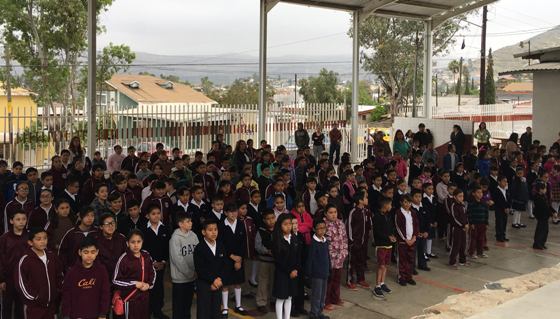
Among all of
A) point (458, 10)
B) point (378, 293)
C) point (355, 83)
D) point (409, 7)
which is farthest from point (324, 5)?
point (378, 293)

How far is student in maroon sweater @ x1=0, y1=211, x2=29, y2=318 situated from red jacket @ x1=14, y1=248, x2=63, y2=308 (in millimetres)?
306

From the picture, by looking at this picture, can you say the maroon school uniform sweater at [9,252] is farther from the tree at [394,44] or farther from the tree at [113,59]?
the tree at [394,44]

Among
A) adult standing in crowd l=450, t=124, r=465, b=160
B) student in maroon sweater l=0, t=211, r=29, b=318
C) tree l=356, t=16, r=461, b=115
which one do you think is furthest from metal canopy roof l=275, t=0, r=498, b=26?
tree l=356, t=16, r=461, b=115

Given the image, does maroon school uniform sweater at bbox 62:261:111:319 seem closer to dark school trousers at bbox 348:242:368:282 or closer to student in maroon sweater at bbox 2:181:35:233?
student in maroon sweater at bbox 2:181:35:233

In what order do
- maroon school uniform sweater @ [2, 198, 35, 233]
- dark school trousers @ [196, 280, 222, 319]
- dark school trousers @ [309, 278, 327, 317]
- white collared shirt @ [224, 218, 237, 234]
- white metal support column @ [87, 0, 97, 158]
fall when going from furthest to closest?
1. white metal support column @ [87, 0, 97, 158]
2. maroon school uniform sweater @ [2, 198, 35, 233]
3. white collared shirt @ [224, 218, 237, 234]
4. dark school trousers @ [309, 278, 327, 317]
5. dark school trousers @ [196, 280, 222, 319]

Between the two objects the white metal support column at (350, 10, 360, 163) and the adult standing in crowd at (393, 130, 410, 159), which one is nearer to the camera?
the adult standing in crowd at (393, 130, 410, 159)

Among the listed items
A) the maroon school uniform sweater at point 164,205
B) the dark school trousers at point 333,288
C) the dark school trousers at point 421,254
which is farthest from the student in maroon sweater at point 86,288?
the dark school trousers at point 421,254

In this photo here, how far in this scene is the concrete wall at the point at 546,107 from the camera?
52.7ft

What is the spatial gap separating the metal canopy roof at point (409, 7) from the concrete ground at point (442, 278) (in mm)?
8062

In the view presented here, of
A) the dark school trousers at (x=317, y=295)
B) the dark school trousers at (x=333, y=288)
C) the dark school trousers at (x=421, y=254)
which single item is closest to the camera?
the dark school trousers at (x=317, y=295)

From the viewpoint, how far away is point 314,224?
19.8 feet

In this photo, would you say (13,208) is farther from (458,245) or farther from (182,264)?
(458,245)

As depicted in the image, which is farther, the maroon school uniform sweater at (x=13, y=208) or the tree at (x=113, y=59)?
the tree at (x=113, y=59)

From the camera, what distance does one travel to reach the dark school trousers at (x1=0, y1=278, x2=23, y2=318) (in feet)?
17.3
